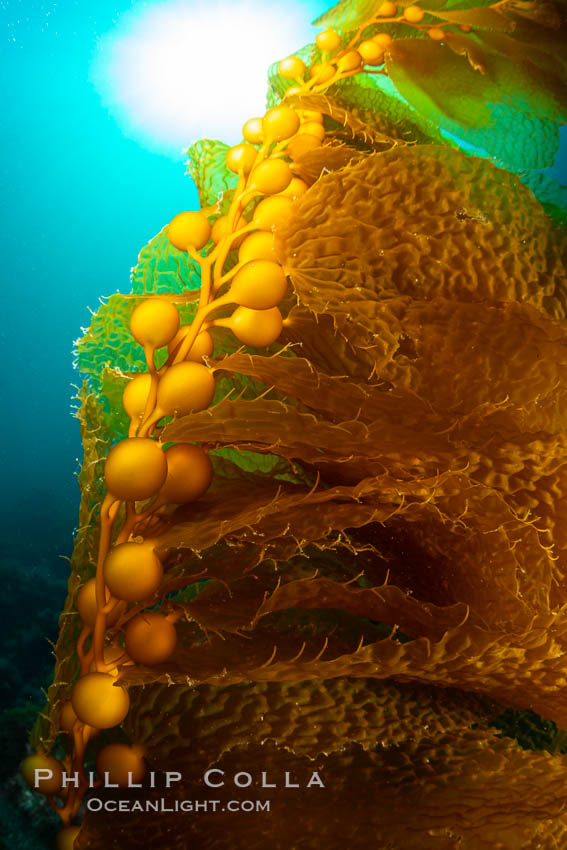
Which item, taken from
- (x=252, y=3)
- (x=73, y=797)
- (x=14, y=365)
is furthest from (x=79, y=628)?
(x=252, y=3)

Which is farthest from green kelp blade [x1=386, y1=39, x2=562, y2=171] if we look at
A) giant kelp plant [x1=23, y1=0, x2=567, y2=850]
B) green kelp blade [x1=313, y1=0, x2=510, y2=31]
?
giant kelp plant [x1=23, y1=0, x2=567, y2=850]

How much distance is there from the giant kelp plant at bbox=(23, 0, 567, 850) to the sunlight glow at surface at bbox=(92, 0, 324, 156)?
180mm

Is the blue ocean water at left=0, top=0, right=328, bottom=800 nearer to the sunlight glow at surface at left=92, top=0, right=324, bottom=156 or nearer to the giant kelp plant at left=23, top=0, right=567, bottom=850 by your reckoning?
the sunlight glow at surface at left=92, top=0, right=324, bottom=156

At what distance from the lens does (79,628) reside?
0.22 meters

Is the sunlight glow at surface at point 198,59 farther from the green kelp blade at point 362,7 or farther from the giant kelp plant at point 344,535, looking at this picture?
the giant kelp plant at point 344,535

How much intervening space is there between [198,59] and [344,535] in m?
0.30

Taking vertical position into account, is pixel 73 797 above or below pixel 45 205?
below

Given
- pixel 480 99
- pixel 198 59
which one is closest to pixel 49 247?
pixel 198 59

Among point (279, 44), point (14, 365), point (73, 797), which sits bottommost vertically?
point (73, 797)

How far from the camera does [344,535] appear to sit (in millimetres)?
194

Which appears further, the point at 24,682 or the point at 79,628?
the point at 24,682

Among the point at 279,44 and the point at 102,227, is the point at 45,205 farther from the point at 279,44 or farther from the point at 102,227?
the point at 279,44

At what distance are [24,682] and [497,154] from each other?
362 millimetres

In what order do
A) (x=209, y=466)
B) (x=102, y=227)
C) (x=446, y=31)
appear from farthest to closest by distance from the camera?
(x=102, y=227) < (x=446, y=31) < (x=209, y=466)
